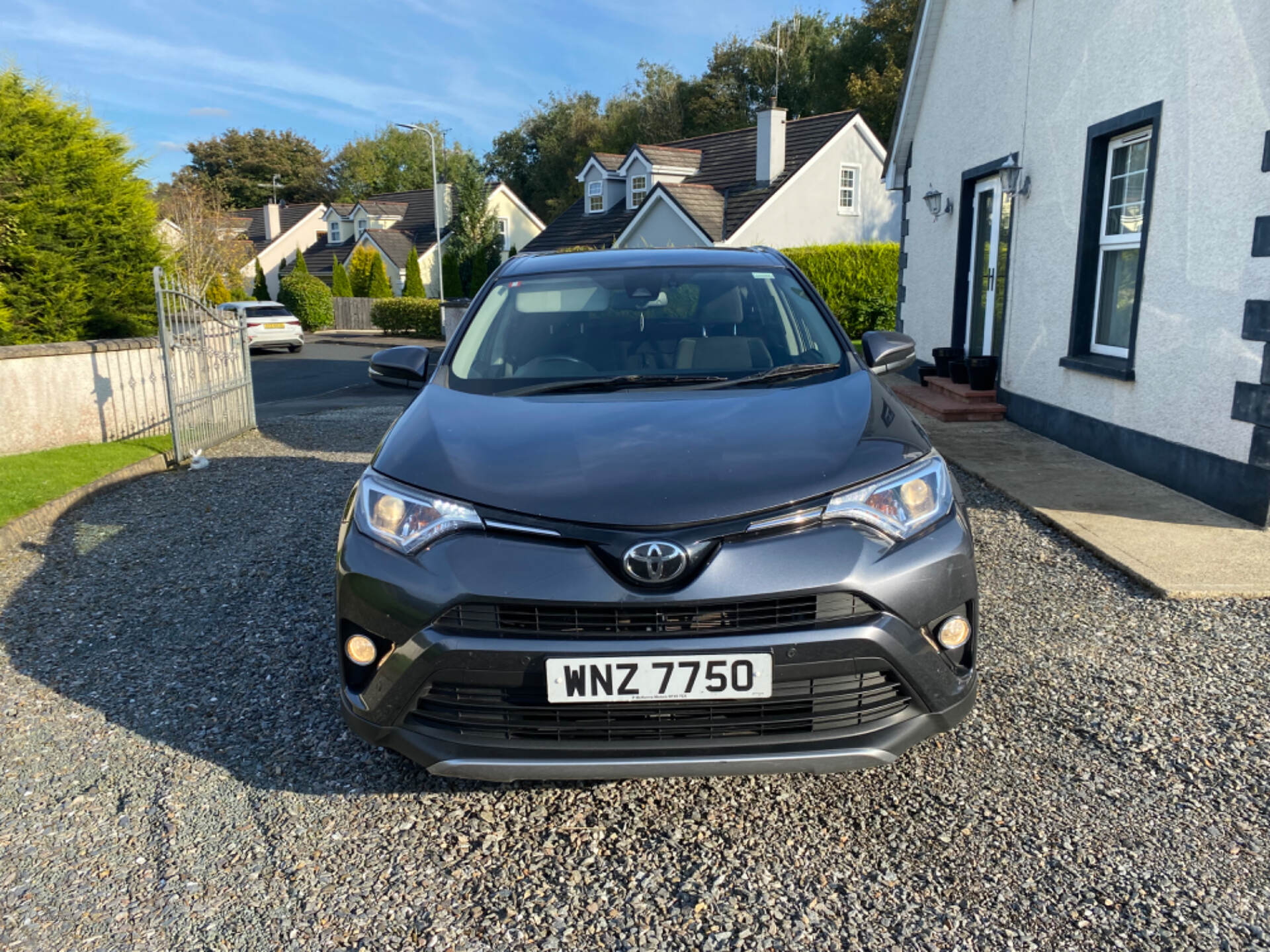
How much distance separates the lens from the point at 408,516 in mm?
2564

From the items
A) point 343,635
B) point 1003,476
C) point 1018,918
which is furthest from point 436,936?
point 1003,476

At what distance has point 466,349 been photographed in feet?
12.3

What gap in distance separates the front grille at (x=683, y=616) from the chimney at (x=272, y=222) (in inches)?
2512

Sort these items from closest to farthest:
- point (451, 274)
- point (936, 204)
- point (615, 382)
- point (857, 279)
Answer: point (615, 382) < point (936, 204) < point (857, 279) < point (451, 274)

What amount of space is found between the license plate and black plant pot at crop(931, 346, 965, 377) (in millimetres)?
8849

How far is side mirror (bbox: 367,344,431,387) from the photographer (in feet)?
12.6

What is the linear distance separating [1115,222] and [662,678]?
23.0 feet

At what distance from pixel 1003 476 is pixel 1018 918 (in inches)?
A: 193

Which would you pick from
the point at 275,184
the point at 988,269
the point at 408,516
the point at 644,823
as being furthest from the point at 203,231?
the point at 275,184

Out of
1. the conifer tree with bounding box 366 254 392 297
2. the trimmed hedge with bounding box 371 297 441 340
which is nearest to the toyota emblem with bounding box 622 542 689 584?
the trimmed hedge with bounding box 371 297 441 340

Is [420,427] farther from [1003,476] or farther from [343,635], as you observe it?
[1003,476]

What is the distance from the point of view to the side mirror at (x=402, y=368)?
3838 millimetres

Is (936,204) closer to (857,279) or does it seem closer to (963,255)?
(963,255)

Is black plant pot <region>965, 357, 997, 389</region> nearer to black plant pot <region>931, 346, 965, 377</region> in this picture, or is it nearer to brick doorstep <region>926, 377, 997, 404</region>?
brick doorstep <region>926, 377, 997, 404</region>
